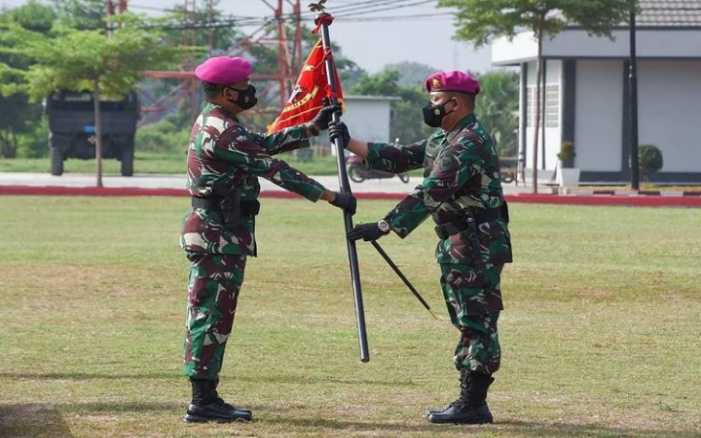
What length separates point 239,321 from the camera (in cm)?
1510

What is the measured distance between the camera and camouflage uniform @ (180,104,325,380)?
887 cm

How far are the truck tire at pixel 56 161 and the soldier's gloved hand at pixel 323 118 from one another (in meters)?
39.9

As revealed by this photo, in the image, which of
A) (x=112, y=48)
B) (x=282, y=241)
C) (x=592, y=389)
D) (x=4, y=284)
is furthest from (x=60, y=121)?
(x=592, y=389)

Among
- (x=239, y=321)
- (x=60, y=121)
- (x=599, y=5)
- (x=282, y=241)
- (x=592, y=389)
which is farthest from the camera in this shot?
(x=60, y=121)

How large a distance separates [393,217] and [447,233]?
1.04 ft

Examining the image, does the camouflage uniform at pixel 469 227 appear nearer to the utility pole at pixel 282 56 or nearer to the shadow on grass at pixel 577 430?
the shadow on grass at pixel 577 430

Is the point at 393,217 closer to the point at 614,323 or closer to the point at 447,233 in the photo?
the point at 447,233

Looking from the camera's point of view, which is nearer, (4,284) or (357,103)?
(4,284)

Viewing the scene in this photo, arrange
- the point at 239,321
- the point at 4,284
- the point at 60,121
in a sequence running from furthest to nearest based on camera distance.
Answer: the point at 60,121
the point at 4,284
the point at 239,321

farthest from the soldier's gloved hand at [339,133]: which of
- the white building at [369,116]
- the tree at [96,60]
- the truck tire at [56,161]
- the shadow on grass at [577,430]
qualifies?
the white building at [369,116]

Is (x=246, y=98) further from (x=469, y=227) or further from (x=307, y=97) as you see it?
(x=469, y=227)

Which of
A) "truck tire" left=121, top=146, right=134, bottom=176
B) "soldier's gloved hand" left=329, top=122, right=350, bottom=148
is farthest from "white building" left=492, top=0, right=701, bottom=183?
"soldier's gloved hand" left=329, top=122, right=350, bottom=148

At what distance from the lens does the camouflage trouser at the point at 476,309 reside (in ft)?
29.3

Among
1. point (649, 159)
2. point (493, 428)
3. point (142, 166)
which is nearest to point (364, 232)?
point (493, 428)
